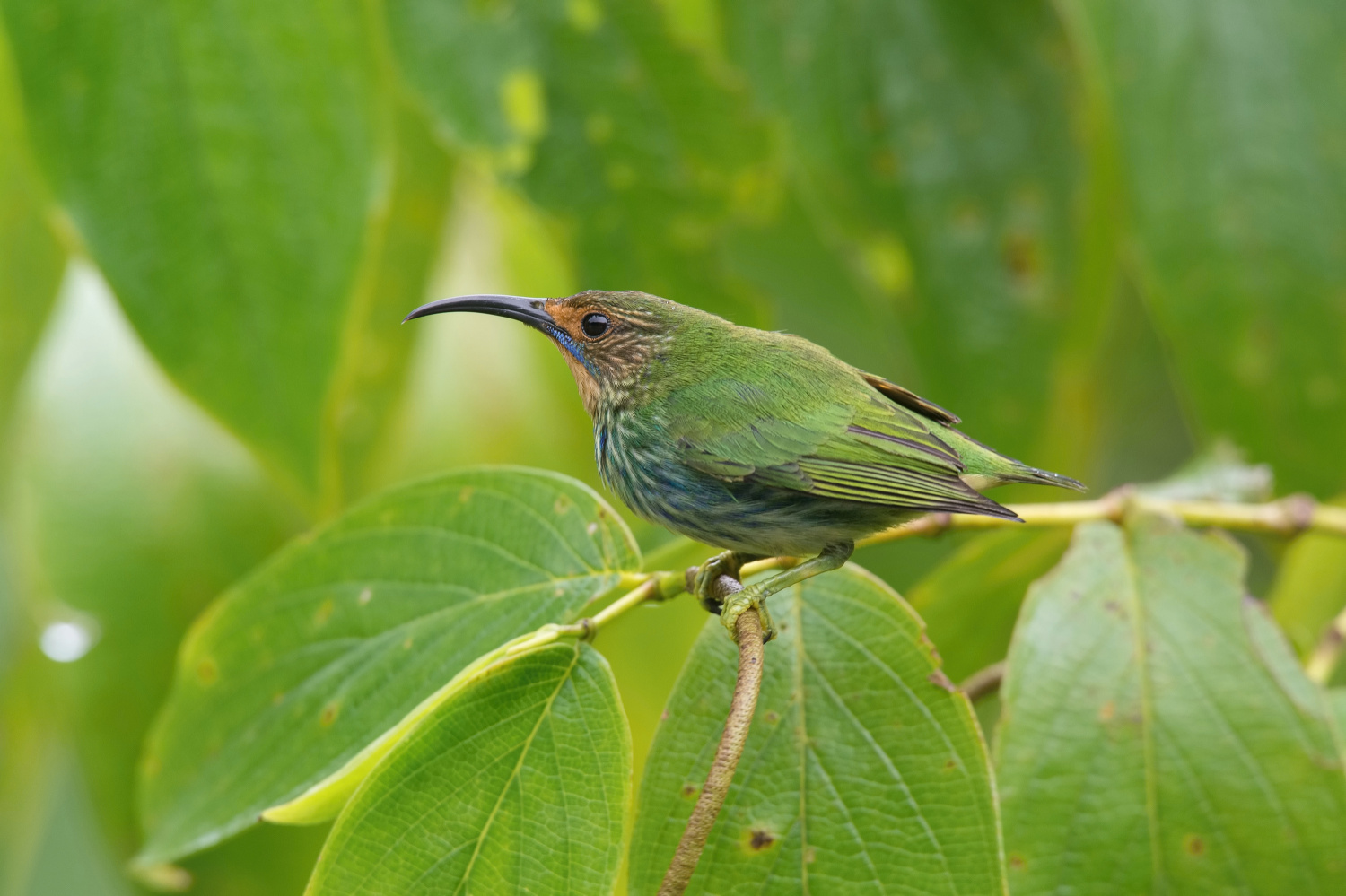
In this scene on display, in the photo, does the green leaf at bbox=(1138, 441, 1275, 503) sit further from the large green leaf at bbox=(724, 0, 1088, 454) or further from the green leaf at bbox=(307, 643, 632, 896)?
the green leaf at bbox=(307, 643, 632, 896)

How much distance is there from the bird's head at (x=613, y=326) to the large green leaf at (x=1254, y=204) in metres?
1.31

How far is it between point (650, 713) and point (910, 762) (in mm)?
1139

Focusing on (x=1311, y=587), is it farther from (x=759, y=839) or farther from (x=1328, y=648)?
(x=759, y=839)

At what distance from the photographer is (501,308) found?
5.59ft

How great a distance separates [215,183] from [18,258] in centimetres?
70

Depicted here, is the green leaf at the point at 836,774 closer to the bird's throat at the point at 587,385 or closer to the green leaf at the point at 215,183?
the bird's throat at the point at 587,385

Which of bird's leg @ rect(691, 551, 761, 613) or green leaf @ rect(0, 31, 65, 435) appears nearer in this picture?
bird's leg @ rect(691, 551, 761, 613)

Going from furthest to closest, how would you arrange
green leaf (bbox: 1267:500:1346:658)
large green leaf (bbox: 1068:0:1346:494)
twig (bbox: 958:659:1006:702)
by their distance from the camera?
green leaf (bbox: 1267:500:1346:658) → large green leaf (bbox: 1068:0:1346:494) → twig (bbox: 958:659:1006:702)

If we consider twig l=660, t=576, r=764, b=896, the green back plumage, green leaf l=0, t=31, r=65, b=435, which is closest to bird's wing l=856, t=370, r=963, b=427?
the green back plumage

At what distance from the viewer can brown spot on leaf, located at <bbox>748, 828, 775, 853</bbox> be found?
1.47m

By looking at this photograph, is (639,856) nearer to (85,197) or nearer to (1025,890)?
(1025,890)

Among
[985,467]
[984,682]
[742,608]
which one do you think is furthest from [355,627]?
[984,682]

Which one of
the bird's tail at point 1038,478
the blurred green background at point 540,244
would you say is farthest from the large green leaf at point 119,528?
the bird's tail at point 1038,478

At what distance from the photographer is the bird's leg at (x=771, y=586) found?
145 centimetres
